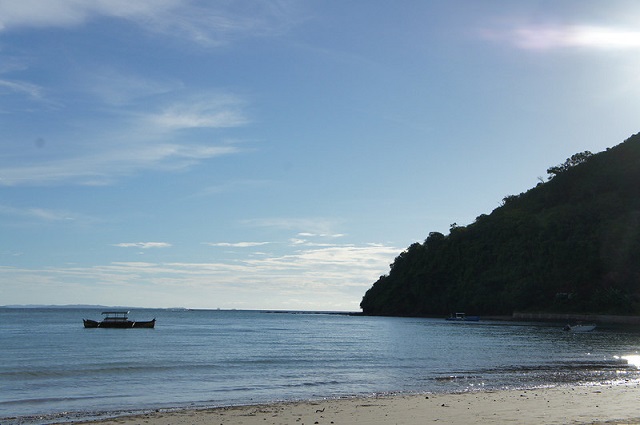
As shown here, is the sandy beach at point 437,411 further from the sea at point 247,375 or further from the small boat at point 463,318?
the small boat at point 463,318

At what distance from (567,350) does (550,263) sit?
114 meters

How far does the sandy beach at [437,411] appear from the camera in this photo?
19.3 meters

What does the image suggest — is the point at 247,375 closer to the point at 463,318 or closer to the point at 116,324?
the point at 116,324

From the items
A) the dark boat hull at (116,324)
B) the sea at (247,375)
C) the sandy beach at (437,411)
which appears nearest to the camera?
the sandy beach at (437,411)

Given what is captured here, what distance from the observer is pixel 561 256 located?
16475 cm

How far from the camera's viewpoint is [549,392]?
26.6 m

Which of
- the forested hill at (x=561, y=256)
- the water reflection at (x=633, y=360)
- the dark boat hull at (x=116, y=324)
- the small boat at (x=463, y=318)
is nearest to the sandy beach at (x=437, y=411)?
the water reflection at (x=633, y=360)

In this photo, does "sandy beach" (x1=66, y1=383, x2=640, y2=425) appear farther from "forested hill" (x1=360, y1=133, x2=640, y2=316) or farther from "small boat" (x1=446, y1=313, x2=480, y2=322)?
"small boat" (x1=446, y1=313, x2=480, y2=322)

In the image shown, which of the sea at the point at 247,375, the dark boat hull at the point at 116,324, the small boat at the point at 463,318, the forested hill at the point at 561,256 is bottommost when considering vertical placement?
the sea at the point at 247,375

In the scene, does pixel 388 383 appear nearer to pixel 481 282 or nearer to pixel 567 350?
pixel 567 350

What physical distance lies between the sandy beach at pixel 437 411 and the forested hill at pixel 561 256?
438 feet

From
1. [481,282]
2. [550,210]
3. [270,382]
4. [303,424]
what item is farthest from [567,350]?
[550,210]

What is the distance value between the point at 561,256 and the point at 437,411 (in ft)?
511

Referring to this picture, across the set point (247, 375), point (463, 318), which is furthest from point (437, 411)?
point (463, 318)
